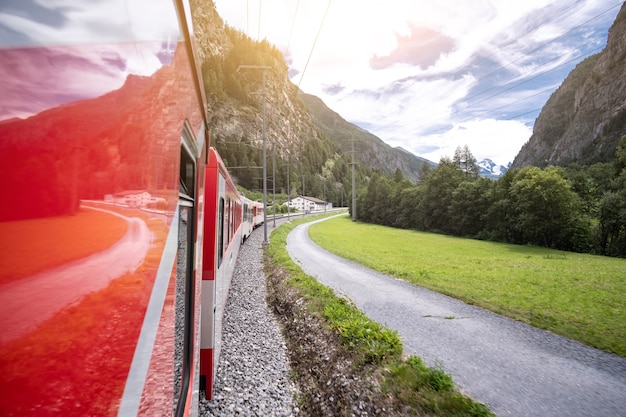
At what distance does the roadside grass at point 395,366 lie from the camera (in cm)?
441

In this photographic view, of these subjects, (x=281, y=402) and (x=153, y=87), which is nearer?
(x=153, y=87)

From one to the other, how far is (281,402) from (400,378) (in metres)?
1.93

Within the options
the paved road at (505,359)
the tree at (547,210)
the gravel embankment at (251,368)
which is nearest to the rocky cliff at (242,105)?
the tree at (547,210)

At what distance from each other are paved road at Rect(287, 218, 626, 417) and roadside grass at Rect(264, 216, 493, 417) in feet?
1.44

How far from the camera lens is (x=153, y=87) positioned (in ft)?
3.85

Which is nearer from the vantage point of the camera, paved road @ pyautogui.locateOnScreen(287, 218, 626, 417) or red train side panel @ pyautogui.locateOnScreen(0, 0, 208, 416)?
red train side panel @ pyautogui.locateOnScreen(0, 0, 208, 416)

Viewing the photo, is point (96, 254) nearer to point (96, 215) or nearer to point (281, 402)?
point (96, 215)

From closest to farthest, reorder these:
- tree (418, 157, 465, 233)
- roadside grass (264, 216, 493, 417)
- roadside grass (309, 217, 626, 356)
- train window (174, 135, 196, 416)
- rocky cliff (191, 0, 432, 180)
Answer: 1. train window (174, 135, 196, 416)
2. roadside grass (264, 216, 493, 417)
3. roadside grass (309, 217, 626, 356)
4. tree (418, 157, 465, 233)
5. rocky cliff (191, 0, 432, 180)

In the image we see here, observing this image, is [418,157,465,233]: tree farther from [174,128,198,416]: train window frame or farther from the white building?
the white building

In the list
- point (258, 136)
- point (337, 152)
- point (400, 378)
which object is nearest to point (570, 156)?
point (337, 152)

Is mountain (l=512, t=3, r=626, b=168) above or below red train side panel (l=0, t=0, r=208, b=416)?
above

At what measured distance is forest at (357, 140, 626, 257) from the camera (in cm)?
2959

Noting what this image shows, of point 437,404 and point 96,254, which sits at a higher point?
point 96,254

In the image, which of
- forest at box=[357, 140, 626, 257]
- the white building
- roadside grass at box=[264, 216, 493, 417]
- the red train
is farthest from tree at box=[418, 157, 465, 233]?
the white building
